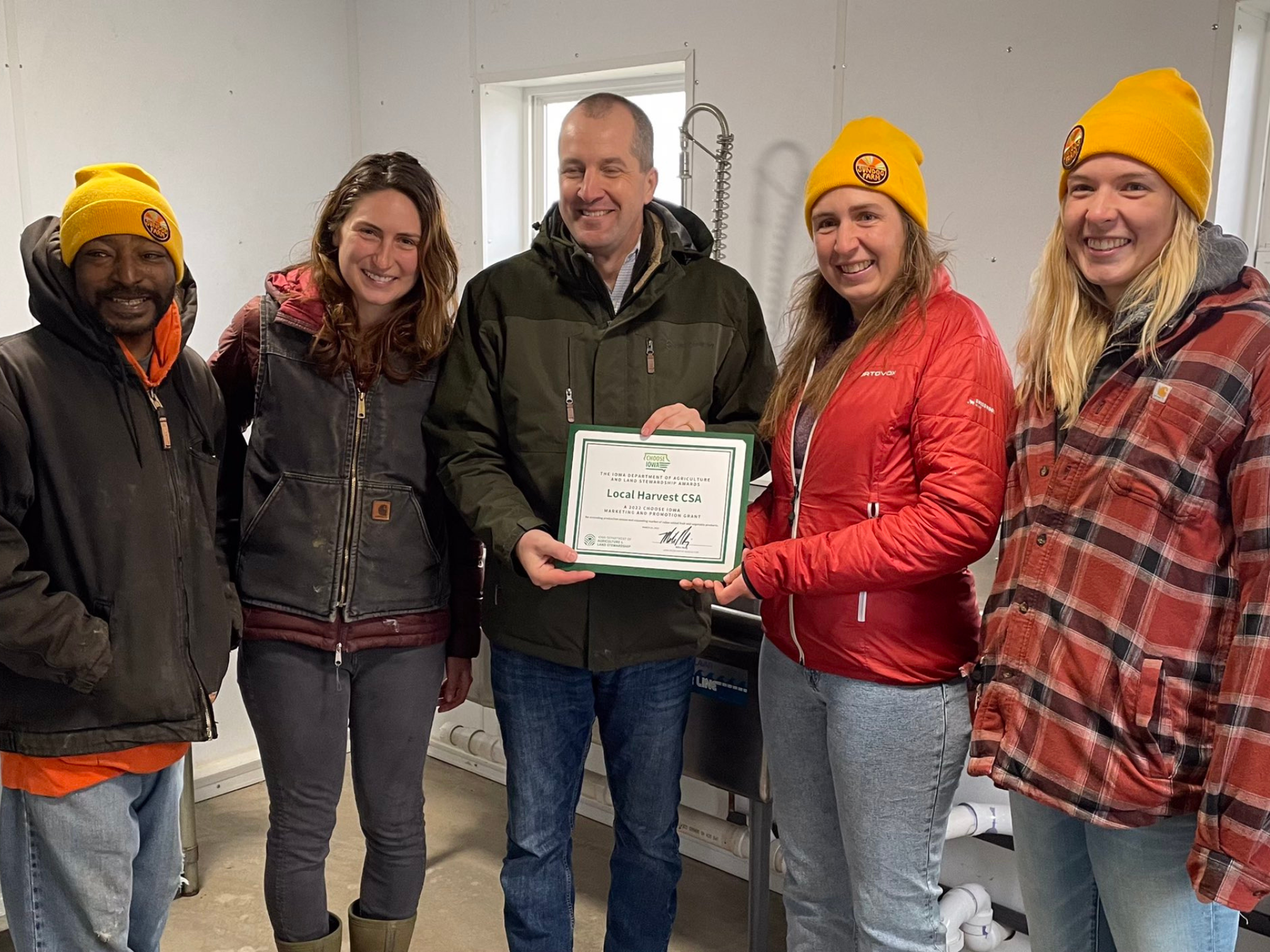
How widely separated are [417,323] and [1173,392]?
3.92ft

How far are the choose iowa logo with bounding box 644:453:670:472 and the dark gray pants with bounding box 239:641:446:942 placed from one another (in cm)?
55

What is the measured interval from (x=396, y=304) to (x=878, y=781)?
44.7 inches

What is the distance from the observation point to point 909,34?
243 cm

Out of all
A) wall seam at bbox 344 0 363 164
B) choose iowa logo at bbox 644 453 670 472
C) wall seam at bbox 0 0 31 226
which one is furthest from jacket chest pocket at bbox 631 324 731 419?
wall seam at bbox 344 0 363 164

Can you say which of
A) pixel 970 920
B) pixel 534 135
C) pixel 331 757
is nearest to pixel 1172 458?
pixel 331 757

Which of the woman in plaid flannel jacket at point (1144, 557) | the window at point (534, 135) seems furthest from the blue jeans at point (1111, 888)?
the window at point (534, 135)

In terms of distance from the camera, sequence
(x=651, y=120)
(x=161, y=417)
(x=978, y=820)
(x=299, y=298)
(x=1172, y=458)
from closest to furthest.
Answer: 1. (x=1172, y=458)
2. (x=161, y=417)
3. (x=299, y=298)
4. (x=978, y=820)
5. (x=651, y=120)

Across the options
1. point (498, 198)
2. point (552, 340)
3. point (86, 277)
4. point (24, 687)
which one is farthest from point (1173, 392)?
point (498, 198)

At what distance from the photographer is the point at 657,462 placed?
5.54 feet

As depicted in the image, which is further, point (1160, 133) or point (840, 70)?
point (840, 70)

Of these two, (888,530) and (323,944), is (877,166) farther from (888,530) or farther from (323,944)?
(323,944)

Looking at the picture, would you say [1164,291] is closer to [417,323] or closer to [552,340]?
[552,340]

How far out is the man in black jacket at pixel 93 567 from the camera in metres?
1.47

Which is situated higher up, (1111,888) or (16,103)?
(16,103)
